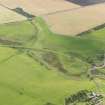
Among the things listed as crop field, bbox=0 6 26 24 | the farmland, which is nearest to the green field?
the farmland

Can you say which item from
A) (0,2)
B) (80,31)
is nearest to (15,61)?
(80,31)

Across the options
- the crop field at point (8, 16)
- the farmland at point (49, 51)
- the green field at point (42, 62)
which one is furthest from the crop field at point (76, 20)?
the crop field at point (8, 16)

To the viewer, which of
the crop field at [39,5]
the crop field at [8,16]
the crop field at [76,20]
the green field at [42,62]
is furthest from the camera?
the crop field at [39,5]

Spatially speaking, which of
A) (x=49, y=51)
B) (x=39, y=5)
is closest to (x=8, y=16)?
(x=39, y=5)

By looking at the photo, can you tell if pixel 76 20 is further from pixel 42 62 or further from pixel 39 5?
pixel 42 62

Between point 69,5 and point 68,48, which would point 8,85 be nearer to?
point 68,48

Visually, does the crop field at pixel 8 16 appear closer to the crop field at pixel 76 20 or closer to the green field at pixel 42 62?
the green field at pixel 42 62

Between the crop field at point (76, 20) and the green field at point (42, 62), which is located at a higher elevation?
the crop field at point (76, 20)

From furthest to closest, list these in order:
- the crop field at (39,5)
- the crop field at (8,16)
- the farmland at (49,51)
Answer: the crop field at (39,5) < the crop field at (8,16) < the farmland at (49,51)
